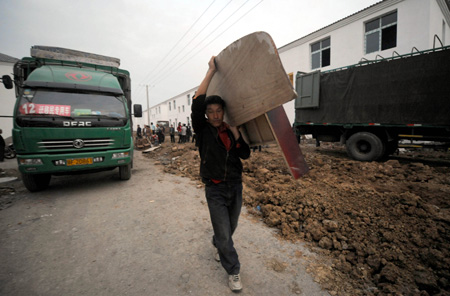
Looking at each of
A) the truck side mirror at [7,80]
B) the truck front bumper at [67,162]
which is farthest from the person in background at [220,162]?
the truck side mirror at [7,80]

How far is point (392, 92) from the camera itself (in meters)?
5.68

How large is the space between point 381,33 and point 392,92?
270 inches

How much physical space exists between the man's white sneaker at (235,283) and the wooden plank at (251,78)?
52.3 inches

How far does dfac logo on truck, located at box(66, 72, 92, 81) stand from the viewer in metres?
4.28

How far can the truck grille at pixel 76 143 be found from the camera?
3.66m

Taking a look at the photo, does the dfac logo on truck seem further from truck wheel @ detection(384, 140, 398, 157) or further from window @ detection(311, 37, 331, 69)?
window @ detection(311, 37, 331, 69)

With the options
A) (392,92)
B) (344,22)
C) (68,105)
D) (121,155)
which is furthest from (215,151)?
(344,22)

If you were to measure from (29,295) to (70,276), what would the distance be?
0.28 meters

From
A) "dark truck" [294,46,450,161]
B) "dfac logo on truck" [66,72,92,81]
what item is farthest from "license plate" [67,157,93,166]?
"dark truck" [294,46,450,161]

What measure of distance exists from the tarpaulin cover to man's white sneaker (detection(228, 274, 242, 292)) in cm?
662

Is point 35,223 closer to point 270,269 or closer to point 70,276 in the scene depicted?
point 70,276

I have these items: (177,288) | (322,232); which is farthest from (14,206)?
(322,232)

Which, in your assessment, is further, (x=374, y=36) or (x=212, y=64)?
(x=374, y=36)

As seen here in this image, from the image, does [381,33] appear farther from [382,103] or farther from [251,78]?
[251,78]
